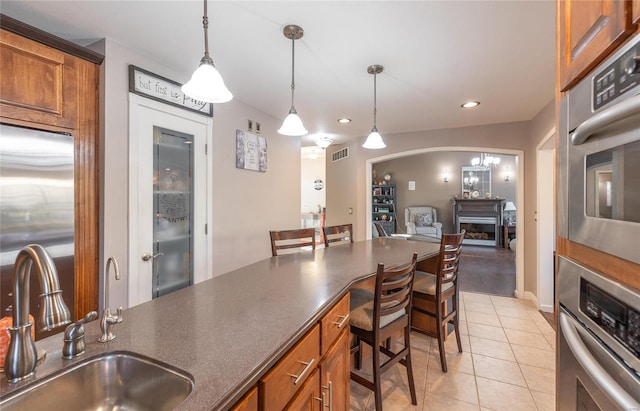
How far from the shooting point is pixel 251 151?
10.9 feet

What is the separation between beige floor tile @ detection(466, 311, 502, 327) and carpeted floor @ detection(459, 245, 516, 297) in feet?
3.04

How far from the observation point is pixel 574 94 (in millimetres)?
874

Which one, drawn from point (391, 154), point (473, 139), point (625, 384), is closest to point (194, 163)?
point (625, 384)

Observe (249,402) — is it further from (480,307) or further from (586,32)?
(480,307)

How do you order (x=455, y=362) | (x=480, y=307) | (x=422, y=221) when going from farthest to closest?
(x=422, y=221)
(x=480, y=307)
(x=455, y=362)

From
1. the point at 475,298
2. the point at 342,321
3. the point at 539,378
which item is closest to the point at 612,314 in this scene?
the point at 342,321

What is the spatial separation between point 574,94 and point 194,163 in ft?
8.61

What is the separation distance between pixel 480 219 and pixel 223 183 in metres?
7.47

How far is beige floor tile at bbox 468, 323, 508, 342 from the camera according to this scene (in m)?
2.82

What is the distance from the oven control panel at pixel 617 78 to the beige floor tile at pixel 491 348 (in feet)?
8.09

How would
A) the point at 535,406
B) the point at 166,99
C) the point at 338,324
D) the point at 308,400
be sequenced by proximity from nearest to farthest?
1. the point at 308,400
2. the point at 338,324
3. the point at 535,406
4. the point at 166,99

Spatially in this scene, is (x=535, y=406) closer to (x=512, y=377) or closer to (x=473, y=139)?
(x=512, y=377)

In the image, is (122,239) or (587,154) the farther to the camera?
(122,239)

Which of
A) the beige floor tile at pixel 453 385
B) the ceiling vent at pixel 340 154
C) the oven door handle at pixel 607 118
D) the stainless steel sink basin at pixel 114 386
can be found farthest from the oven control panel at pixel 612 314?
the ceiling vent at pixel 340 154
